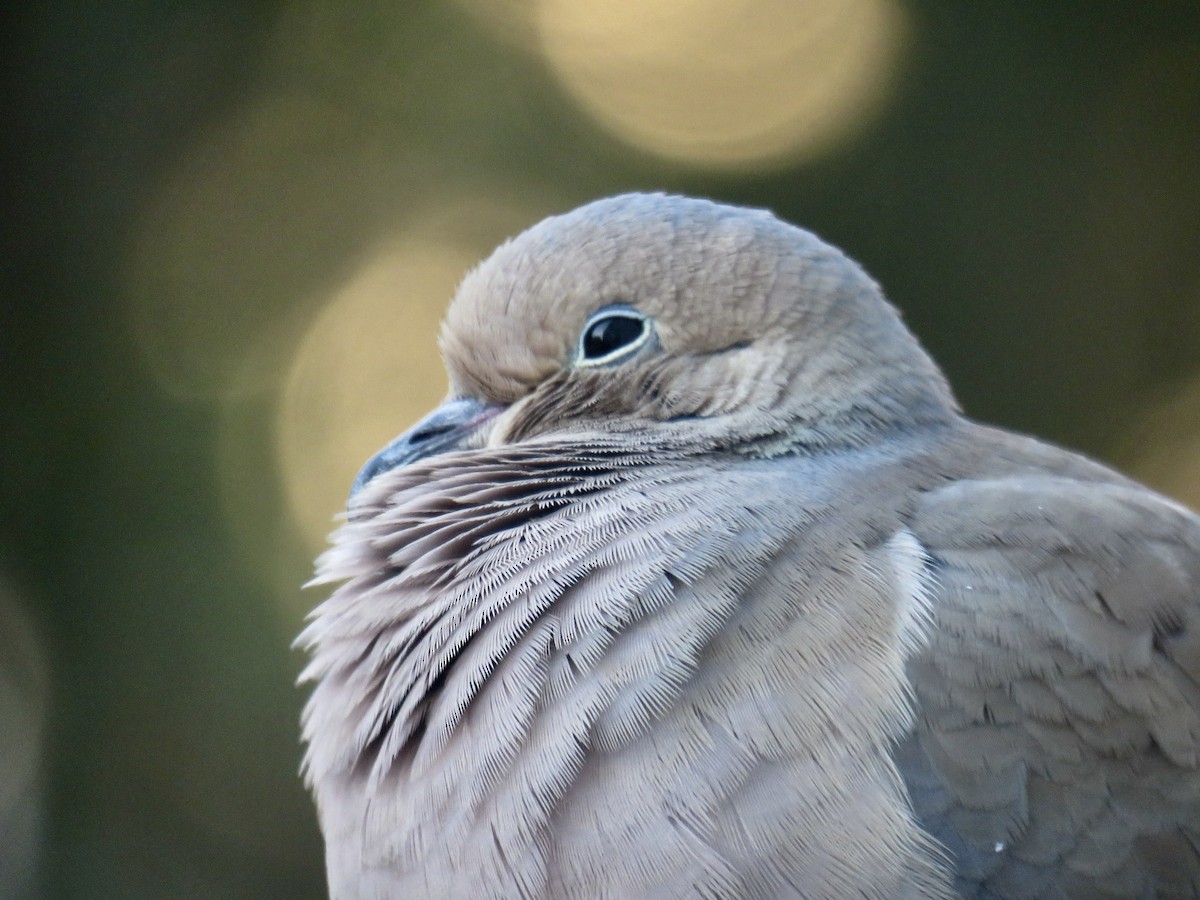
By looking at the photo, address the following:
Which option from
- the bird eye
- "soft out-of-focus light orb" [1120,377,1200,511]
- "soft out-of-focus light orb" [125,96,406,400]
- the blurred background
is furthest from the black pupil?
"soft out-of-focus light orb" [1120,377,1200,511]

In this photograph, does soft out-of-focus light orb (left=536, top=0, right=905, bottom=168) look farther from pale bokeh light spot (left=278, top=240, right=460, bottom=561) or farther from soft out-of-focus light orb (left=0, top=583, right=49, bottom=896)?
soft out-of-focus light orb (left=0, top=583, right=49, bottom=896)

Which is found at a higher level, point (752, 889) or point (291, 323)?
point (291, 323)

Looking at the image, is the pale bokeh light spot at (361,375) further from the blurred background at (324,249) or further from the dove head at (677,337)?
the dove head at (677,337)

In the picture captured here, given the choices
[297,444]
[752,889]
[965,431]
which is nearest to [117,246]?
[297,444]

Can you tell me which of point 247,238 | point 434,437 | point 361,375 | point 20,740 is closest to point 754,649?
point 434,437

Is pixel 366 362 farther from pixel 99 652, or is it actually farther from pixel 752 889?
pixel 752 889

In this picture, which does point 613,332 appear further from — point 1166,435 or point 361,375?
point 1166,435

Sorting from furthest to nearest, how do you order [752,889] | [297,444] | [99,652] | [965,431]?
1. [297,444]
2. [99,652]
3. [965,431]
4. [752,889]
